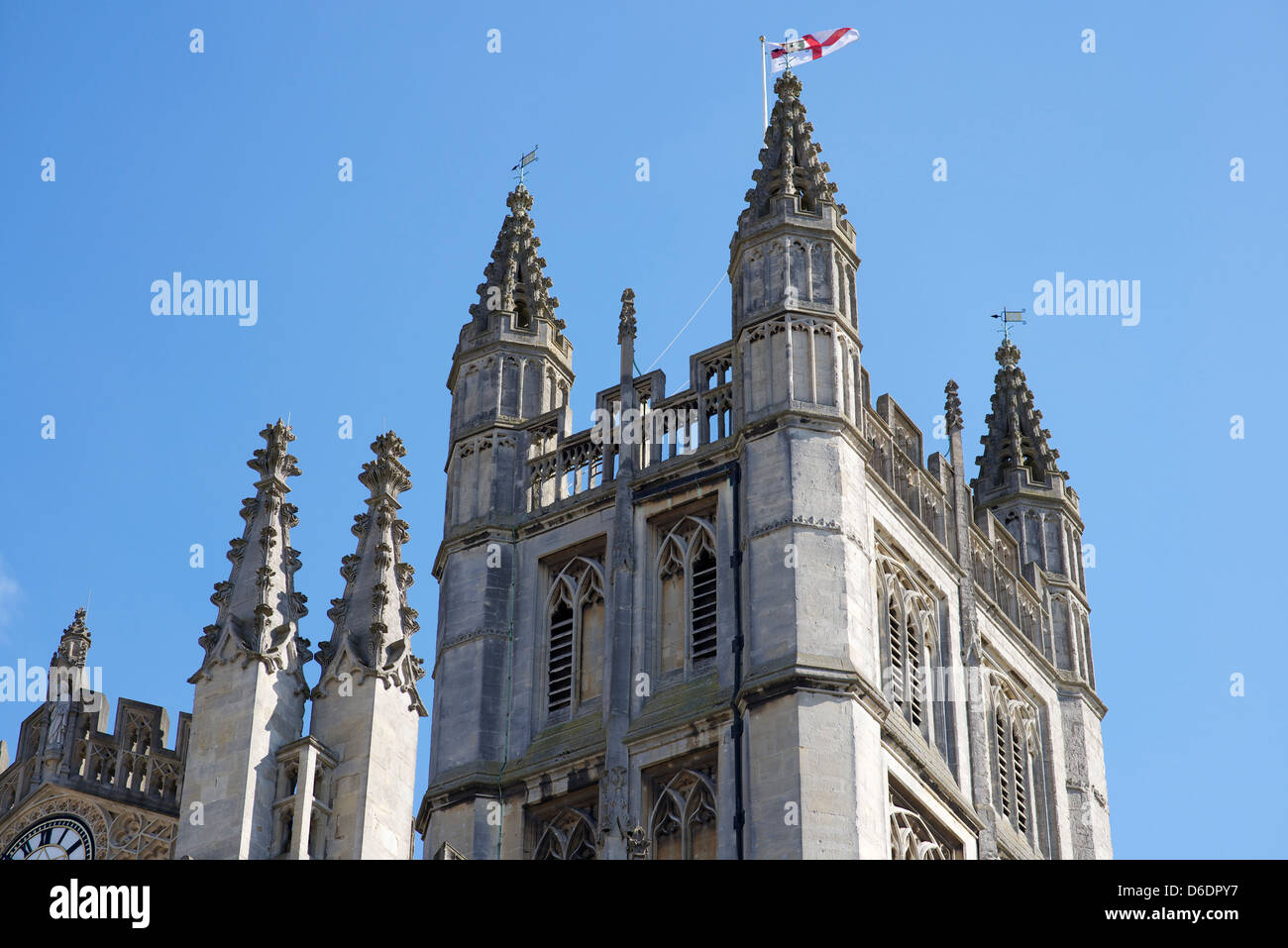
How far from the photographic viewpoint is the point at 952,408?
55656mm

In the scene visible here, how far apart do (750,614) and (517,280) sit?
11442 millimetres

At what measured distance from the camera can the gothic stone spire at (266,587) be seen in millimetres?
31984

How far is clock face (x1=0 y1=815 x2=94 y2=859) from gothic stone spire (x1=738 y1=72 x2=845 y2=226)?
862 inches

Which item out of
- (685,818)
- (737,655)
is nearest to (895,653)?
(737,655)

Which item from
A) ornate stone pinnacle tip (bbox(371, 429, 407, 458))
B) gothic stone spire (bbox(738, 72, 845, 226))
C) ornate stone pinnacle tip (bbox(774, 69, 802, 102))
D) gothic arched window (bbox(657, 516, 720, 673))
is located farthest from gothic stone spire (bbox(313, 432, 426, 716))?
ornate stone pinnacle tip (bbox(774, 69, 802, 102))

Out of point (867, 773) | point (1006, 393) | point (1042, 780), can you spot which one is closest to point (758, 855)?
point (867, 773)

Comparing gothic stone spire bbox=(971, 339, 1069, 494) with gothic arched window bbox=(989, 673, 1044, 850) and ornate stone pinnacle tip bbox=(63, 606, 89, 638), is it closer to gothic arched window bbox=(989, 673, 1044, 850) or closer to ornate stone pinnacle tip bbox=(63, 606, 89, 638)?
gothic arched window bbox=(989, 673, 1044, 850)

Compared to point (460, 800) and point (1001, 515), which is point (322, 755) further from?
point (1001, 515)

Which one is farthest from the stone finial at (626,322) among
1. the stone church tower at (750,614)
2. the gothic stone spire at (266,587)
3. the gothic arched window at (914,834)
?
the gothic stone spire at (266,587)

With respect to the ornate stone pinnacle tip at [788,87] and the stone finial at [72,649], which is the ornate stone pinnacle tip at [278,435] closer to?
the stone finial at [72,649]

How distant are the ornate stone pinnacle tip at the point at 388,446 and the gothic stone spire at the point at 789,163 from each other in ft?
61.0

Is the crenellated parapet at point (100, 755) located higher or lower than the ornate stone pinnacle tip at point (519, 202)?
lower
